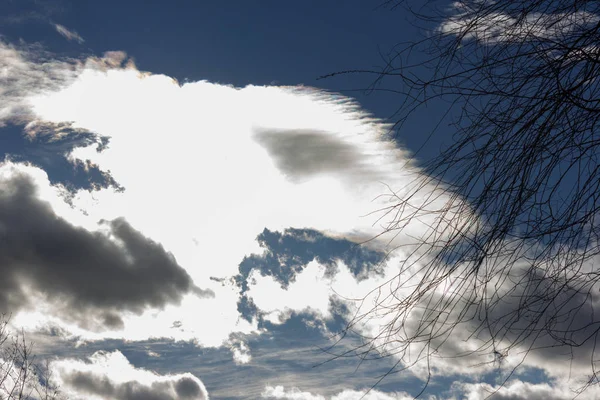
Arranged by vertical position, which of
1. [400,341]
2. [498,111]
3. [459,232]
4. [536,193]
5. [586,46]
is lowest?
[400,341]

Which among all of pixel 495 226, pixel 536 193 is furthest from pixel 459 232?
pixel 536 193

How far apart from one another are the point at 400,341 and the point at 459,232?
2.71 feet

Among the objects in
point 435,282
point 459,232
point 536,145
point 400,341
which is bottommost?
point 400,341

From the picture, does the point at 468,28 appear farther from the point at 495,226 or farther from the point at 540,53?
the point at 495,226

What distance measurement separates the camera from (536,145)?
3.16 metres

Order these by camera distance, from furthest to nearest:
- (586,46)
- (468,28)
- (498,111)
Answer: (468,28), (498,111), (586,46)

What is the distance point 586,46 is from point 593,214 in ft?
3.41

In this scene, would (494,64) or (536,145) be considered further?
(494,64)

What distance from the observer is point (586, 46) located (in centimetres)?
310

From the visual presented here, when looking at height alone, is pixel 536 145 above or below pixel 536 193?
above

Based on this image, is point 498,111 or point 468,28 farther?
point 468,28

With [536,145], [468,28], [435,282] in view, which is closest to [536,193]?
[536,145]

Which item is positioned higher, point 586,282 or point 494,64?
point 494,64

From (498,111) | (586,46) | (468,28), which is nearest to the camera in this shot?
(586,46)
